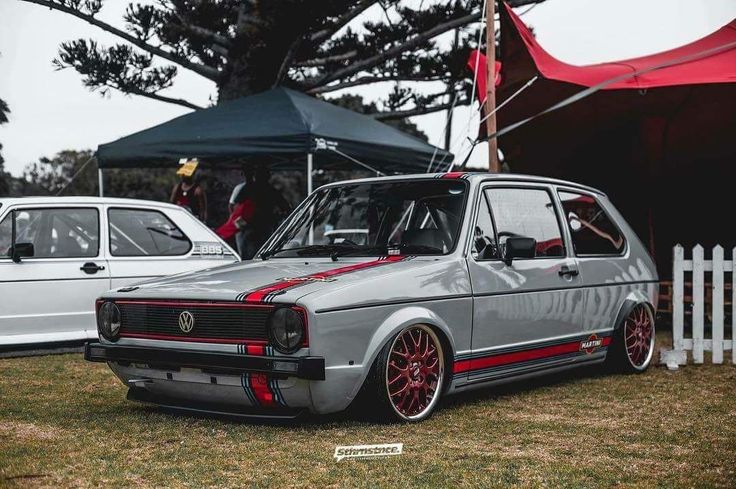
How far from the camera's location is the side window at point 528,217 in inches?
242

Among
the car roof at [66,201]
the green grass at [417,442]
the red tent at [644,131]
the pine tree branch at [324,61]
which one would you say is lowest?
the green grass at [417,442]

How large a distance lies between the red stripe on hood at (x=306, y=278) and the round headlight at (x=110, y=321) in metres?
1.05

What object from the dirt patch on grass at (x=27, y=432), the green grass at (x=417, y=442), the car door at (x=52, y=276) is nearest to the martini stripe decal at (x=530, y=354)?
the green grass at (x=417, y=442)

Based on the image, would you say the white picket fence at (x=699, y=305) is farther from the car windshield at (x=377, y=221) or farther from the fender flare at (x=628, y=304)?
the car windshield at (x=377, y=221)

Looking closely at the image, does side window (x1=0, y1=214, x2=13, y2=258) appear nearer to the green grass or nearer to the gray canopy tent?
the green grass

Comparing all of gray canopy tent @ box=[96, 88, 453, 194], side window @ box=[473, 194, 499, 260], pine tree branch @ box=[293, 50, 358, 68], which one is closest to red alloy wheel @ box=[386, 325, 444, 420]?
side window @ box=[473, 194, 499, 260]

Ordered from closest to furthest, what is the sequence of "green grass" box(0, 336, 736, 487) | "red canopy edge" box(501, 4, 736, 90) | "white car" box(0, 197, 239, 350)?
"green grass" box(0, 336, 736, 487) → "white car" box(0, 197, 239, 350) → "red canopy edge" box(501, 4, 736, 90)

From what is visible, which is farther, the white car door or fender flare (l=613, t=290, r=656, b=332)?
the white car door

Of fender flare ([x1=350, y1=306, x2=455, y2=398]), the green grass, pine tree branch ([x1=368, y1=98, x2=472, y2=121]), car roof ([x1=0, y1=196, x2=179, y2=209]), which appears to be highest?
pine tree branch ([x1=368, y1=98, x2=472, y2=121])

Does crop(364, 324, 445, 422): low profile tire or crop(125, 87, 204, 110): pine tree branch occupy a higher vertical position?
crop(125, 87, 204, 110): pine tree branch

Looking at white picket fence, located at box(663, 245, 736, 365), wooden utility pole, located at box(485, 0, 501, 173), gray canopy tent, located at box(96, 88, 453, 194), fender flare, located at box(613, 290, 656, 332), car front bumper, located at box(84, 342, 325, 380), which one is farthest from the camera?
gray canopy tent, located at box(96, 88, 453, 194)

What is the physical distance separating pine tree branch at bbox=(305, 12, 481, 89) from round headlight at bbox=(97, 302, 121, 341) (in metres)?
14.0

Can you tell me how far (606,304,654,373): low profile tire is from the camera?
23.3ft

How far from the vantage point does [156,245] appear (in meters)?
8.82
